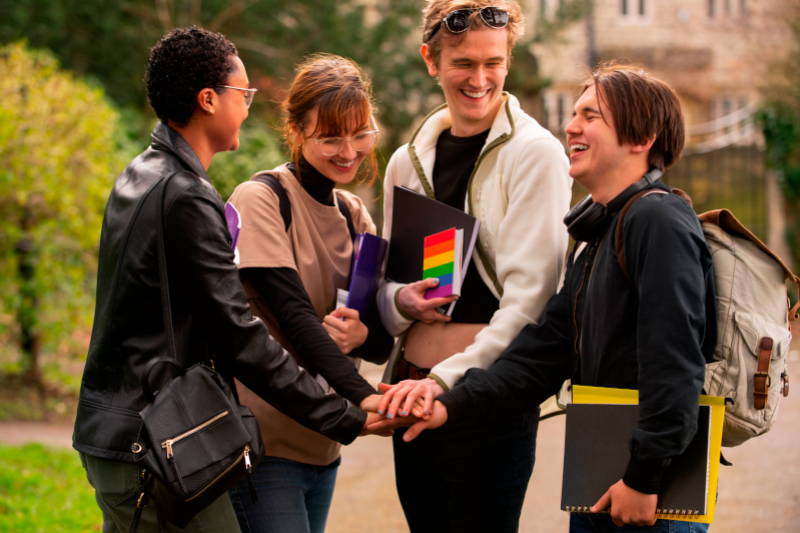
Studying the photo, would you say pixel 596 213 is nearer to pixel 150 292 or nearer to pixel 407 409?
pixel 407 409

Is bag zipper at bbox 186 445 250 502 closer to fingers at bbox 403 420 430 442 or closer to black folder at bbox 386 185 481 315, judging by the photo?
fingers at bbox 403 420 430 442

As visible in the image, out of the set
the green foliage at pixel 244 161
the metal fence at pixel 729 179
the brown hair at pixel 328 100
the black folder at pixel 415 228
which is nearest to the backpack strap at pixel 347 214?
the black folder at pixel 415 228

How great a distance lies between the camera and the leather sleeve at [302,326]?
2.38 meters

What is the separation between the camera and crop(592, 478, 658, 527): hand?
180 centimetres

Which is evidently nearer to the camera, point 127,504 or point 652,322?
point 652,322

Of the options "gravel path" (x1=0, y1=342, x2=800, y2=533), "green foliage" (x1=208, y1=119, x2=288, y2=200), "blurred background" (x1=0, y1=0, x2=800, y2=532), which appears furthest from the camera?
"green foliage" (x1=208, y1=119, x2=288, y2=200)

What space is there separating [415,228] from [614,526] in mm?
1231

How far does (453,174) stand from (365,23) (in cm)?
1117

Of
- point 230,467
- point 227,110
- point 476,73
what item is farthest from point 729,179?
point 230,467

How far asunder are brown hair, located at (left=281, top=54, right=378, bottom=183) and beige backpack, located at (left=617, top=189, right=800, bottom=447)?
126 cm

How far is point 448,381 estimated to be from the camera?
7.82 ft

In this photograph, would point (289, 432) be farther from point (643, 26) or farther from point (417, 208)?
point (643, 26)

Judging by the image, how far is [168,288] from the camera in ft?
6.13

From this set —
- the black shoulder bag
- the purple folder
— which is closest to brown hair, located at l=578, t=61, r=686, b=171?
the purple folder
